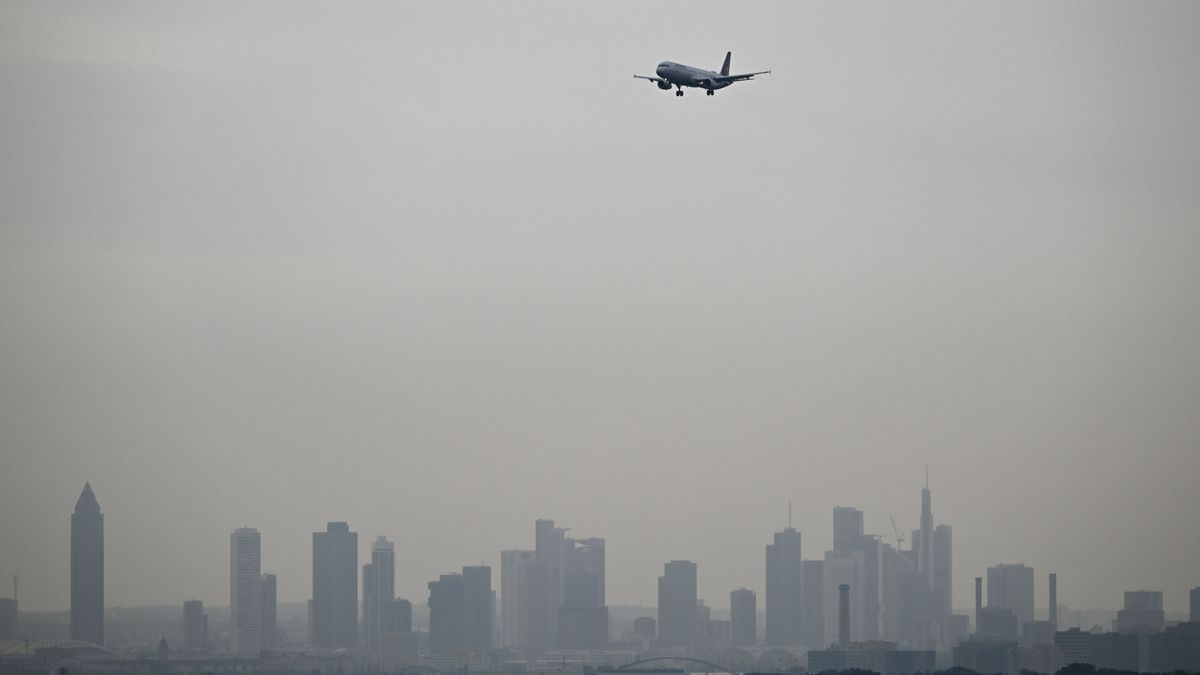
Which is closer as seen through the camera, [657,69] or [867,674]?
[657,69]

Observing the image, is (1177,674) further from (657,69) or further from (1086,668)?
(657,69)

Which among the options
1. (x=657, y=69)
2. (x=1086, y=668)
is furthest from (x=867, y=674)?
(x=657, y=69)

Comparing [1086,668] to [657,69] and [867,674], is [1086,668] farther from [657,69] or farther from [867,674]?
[657,69]

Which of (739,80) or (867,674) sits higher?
(739,80)

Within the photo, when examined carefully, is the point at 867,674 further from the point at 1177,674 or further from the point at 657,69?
the point at 657,69

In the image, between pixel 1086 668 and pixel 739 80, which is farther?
pixel 1086 668

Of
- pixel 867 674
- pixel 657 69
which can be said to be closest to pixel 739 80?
pixel 657 69

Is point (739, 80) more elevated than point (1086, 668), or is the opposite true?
point (739, 80)

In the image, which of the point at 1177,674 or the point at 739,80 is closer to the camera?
the point at 739,80
